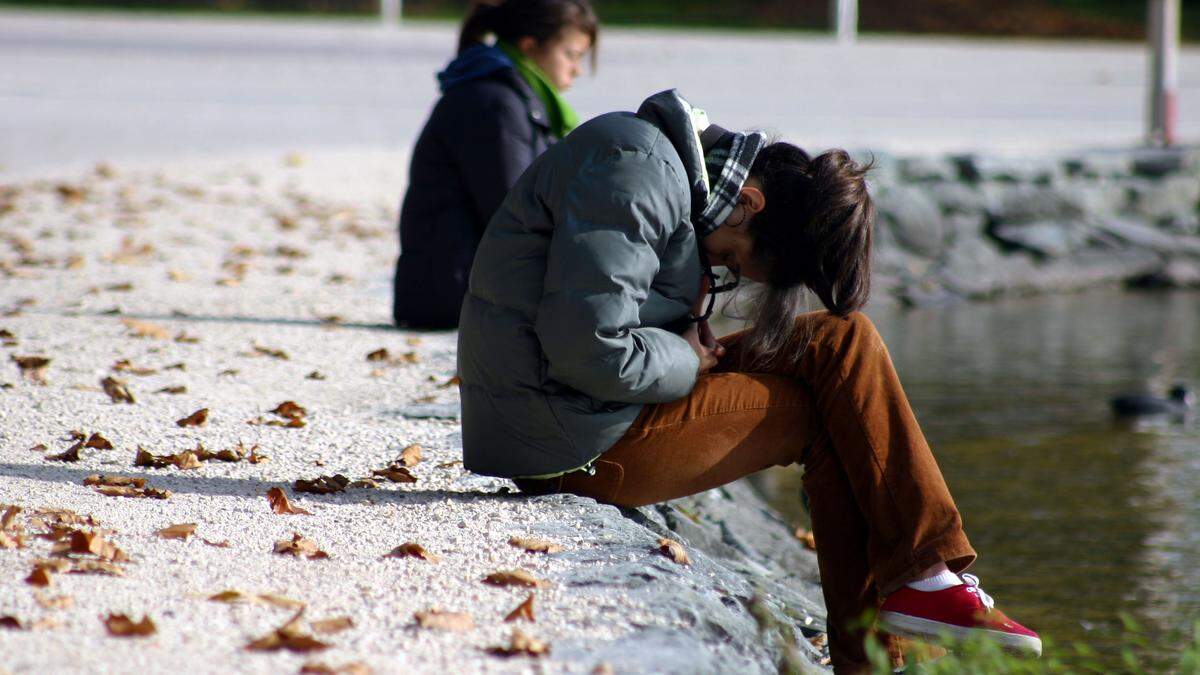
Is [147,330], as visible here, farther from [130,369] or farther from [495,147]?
[495,147]

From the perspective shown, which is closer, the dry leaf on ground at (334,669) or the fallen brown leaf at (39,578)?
the dry leaf on ground at (334,669)

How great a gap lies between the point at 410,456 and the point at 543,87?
1919 mm

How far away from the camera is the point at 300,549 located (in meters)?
3.15

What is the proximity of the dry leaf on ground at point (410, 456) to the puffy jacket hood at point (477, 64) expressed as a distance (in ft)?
5.90

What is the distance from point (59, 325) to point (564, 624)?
3.79 metres

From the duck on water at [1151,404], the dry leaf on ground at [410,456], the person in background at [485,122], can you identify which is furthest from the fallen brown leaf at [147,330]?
the duck on water at [1151,404]

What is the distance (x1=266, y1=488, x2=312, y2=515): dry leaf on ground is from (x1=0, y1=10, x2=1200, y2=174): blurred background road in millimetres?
8152

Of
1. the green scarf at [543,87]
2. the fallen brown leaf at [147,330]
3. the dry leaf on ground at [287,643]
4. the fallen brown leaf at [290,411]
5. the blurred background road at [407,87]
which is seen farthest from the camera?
the blurred background road at [407,87]

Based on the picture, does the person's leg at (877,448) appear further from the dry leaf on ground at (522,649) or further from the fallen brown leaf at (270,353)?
the fallen brown leaf at (270,353)

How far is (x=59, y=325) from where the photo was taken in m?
5.81

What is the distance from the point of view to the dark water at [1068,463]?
14.4 feet

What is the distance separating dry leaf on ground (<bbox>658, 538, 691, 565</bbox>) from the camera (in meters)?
3.25

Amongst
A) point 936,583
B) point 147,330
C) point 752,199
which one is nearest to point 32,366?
point 147,330

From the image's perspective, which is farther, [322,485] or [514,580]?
[322,485]
